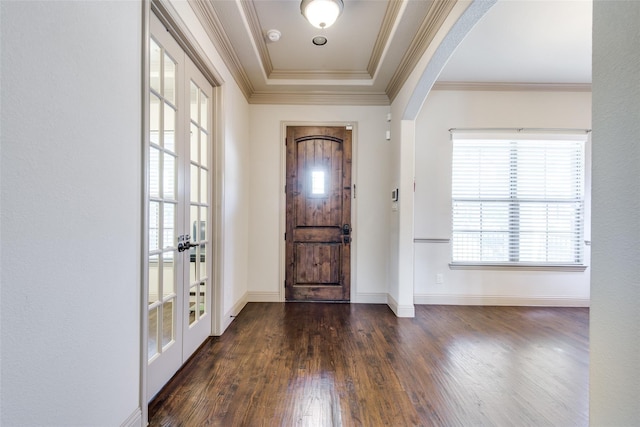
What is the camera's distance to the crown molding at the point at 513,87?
3578mm

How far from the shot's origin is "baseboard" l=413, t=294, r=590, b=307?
11.8 ft

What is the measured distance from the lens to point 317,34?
2.70 m

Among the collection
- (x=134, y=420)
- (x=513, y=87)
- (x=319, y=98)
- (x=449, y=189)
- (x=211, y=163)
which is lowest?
(x=134, y=420)

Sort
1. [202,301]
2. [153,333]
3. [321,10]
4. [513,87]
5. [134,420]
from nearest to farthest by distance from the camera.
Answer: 1. [134,420]
2. [153,333]
3. [321,10]
4. [202,301]
5. [513,87]

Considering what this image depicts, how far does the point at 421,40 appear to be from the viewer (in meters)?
2.50

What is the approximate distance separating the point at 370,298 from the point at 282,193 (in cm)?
181

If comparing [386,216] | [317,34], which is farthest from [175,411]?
[317,34]

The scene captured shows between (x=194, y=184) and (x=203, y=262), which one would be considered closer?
(x=194, y=184)

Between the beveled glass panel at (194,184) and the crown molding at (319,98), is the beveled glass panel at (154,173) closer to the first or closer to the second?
the beveled glass panel at (194,184)

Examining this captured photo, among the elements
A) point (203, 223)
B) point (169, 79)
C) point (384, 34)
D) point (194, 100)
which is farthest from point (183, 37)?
point (384, 34)

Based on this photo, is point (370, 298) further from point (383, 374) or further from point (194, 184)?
point (194, 184)

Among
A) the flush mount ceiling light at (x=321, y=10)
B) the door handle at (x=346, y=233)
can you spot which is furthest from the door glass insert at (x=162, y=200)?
the door handle at (x=346, y=233)

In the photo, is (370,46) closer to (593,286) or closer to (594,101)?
(594,101)

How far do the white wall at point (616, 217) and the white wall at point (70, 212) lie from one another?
1756 mm
